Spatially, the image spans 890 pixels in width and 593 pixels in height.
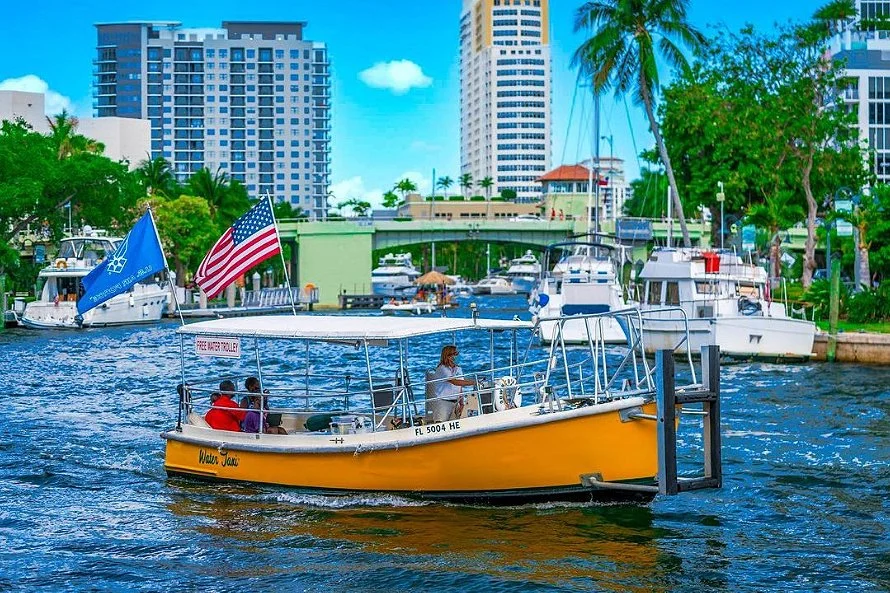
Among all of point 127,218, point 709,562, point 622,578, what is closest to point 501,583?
point 622,578

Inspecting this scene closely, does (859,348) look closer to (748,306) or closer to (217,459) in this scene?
(748,306)

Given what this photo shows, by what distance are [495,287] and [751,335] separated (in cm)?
9835

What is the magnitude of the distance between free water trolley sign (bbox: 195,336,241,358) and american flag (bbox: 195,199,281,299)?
75.3 inches

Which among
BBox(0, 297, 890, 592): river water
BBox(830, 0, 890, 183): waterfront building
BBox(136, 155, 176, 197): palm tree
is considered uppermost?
BBox(830, 0, 890, 183): waterfront building

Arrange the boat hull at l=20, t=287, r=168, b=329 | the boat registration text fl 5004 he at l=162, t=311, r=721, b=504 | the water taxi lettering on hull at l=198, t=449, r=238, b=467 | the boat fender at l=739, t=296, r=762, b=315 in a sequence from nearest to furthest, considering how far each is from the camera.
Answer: the boat registration text fl 5004 he at l=162, t=311, r=721, b=504
the water taxi lettering on hull at l=198, t=449, r=238, b=467
the boat fender at l=739, t=296, r=762, b=315
the boat hull at l=20, t=287, r=168, b=329

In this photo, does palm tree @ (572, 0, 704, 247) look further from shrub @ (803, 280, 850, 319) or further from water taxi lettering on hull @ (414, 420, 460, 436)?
water taxi lettering on hull @ (414, 420, 460, 436)

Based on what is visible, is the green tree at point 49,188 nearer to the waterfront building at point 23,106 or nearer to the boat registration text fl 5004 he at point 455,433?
the waterfront building at point 23,106

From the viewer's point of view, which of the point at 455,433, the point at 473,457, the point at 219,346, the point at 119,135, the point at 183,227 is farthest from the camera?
the point at 119,135

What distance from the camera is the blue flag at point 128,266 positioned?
2220 cm

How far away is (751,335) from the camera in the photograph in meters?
43.2

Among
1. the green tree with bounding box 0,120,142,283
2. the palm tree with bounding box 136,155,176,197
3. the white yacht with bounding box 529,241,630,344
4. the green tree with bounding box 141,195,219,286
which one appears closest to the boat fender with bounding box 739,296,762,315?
the white yacht with bounding box 529,241,630,344

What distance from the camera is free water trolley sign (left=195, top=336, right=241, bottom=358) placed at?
20406 millimetres

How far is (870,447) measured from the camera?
2609 centimetres

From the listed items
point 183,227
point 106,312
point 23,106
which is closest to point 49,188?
point 106,312
